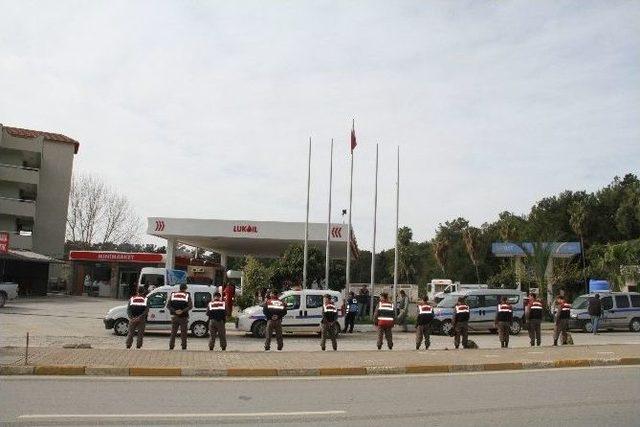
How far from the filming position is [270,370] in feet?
38.4

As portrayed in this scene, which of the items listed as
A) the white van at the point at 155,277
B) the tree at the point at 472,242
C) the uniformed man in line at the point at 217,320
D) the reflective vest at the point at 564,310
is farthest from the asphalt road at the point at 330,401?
the tree at the point at 472,242

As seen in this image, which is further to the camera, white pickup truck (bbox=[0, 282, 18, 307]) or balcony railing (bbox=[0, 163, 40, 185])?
balcony railing (bbox=[0, 163, 40, 185])

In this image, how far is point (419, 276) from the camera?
86812 millimetres

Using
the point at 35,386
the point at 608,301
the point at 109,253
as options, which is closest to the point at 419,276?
the point at 109,253

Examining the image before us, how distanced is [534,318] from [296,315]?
25.1 ft

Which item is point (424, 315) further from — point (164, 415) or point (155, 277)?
point (155, 277)

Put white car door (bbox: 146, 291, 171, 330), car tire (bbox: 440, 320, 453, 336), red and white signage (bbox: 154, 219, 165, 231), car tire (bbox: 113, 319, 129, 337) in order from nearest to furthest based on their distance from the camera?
car tire (bbox: 113, 319, 129, 337)
white car door (bbox: 146, 291, 171, 330)
car tire (bbox: 440, 320, 453, 336)
red and white signage (bbox: 154, 219, 165, 231)

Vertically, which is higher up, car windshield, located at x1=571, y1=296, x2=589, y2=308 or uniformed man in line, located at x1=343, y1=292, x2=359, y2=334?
car windshield, located at x1=571, y1=296, x2=589, y2=308

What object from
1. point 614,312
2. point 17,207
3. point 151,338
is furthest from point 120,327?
point 17,207

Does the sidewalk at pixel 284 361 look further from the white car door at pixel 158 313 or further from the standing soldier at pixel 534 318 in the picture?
the white car door at pixel 158 313

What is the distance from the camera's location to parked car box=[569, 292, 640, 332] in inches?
1020

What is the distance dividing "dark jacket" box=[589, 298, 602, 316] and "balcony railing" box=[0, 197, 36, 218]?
135 ft

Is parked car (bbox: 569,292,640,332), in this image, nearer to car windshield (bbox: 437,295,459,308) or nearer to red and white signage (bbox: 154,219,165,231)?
car windshield (bbox: 437,295,459,308)

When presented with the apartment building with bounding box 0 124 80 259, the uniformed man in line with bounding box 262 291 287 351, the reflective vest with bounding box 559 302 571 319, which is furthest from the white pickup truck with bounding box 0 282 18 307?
the reflective vest with bounding box 559 302 571 319
